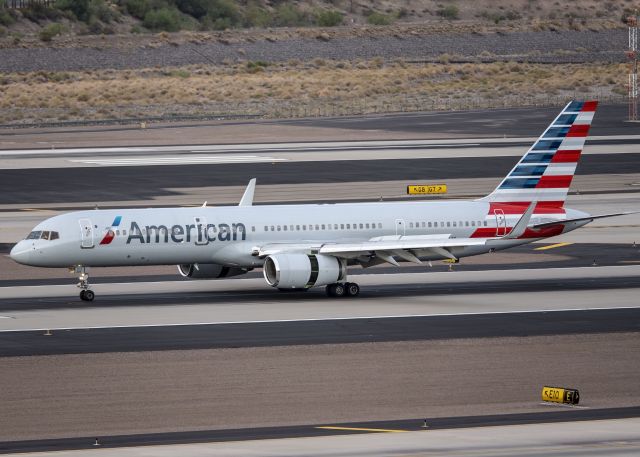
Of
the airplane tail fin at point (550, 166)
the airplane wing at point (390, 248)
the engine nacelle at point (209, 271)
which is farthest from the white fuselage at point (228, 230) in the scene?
the airplane tail fin at point (550, 166)

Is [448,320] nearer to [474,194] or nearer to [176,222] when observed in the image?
[176,222]

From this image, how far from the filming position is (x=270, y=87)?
171 m

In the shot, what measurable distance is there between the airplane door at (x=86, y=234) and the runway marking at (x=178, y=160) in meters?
50.9

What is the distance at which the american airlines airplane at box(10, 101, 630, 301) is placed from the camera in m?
49.5

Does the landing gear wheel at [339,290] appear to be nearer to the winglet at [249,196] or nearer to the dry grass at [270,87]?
the winglet at [249,196]

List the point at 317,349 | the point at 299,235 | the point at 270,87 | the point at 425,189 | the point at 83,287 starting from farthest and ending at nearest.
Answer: the point at 270,87 → the point at 425,189 → the point at 299,235 → the point at 83,287 → the point at 317,349

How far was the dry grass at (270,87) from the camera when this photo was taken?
155 meters

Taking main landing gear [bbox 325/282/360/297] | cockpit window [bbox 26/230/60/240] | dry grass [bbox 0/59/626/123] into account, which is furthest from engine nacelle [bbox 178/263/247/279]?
dry grass [bbox 0/59/626/123]

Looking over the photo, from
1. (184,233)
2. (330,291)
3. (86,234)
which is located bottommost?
(330,291)

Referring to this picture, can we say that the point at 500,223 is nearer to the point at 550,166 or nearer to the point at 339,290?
the point at 550,166

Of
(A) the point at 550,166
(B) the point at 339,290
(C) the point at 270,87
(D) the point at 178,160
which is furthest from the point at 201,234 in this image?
(C) the point at 270,87

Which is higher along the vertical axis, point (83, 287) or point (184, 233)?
point (184, 233)

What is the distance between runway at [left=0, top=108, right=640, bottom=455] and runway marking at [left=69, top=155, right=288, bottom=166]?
2082cm

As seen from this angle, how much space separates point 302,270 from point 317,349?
9.57 metres
